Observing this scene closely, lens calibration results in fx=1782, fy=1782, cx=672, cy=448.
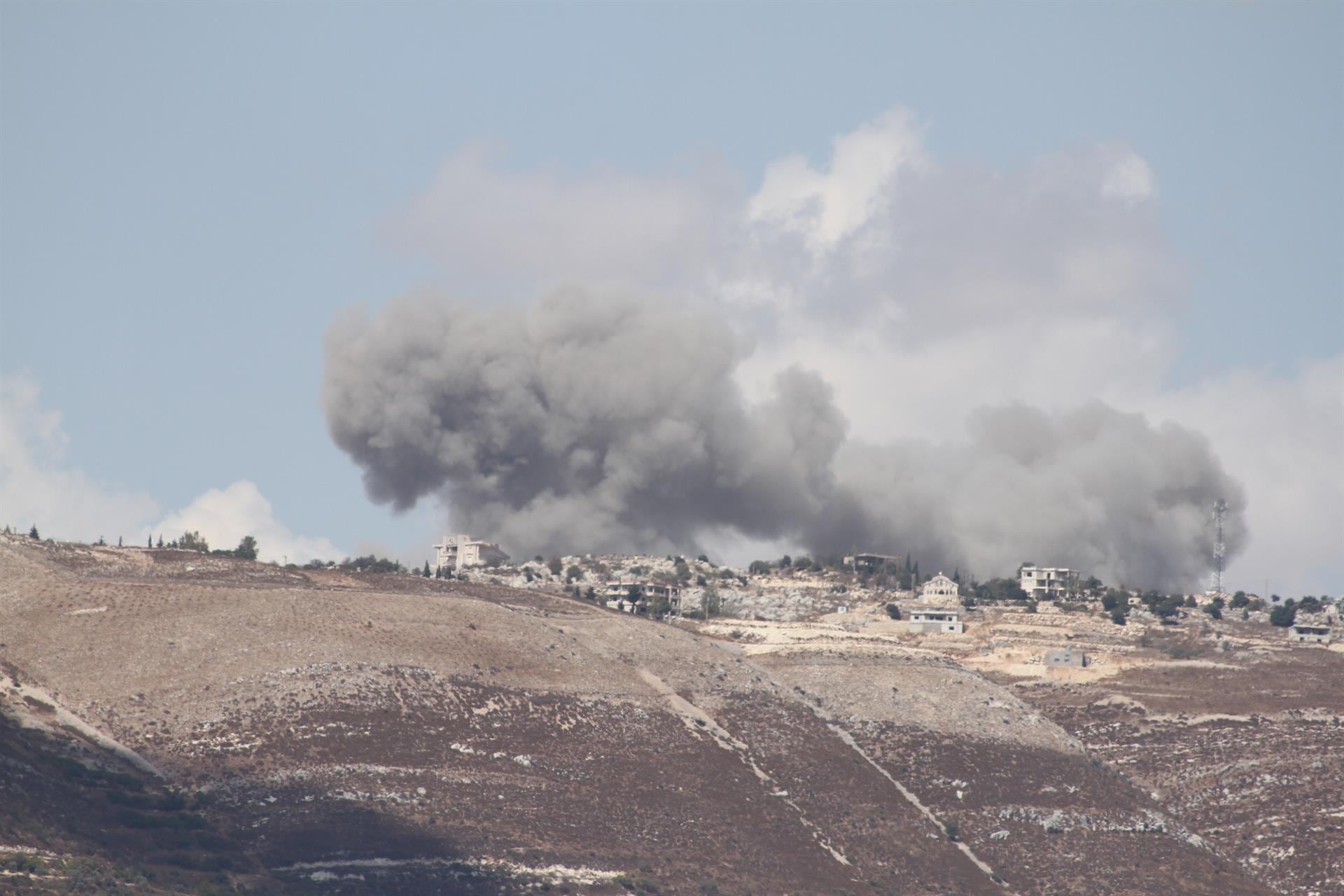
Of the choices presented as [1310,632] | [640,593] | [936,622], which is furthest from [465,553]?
[1310,632]

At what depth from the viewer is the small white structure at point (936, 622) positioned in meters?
141

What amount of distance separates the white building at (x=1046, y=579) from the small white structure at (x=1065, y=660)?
41.9 meters

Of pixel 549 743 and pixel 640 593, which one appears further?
pixel 640 593

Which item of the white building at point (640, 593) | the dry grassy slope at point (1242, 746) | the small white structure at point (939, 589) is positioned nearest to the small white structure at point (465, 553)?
the white building at point (640, 593)

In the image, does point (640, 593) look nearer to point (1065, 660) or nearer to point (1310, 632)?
point (1065, 660)

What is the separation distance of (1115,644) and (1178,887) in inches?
1837

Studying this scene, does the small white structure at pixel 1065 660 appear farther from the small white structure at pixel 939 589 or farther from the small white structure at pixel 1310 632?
the small white structure at pixel 939 589

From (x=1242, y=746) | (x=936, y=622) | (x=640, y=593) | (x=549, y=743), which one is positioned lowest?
(x=549, y=743)

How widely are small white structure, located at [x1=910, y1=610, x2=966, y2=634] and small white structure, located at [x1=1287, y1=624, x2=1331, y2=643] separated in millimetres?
25489

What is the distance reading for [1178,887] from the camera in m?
85.3

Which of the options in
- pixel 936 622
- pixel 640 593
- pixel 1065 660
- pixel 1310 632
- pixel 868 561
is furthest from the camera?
pixel 868 561

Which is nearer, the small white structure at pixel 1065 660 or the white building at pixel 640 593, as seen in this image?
the small white structure at pixel 1065 660

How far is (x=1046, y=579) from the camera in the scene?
173 m

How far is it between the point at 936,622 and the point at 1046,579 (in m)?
34.6
